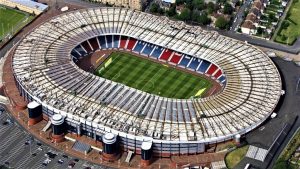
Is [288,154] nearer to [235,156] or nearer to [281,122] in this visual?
[281,122]

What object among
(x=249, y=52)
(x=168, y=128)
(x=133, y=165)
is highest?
(x=249, y=52)

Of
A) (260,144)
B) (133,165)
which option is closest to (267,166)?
(260,144)

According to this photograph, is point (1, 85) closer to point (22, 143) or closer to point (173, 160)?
point (22, 143)

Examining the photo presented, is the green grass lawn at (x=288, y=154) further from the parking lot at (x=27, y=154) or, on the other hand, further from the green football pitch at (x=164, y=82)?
the parking lot at (x=27, y=154)

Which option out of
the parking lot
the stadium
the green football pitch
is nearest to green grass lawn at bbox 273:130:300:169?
the stadium

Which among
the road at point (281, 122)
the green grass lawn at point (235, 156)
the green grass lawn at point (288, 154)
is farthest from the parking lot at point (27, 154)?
the green grass lawn at point (288, 154)

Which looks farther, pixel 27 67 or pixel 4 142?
pixel 27 67
